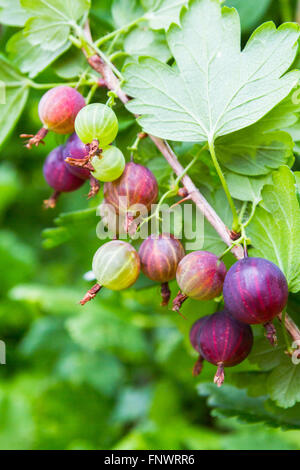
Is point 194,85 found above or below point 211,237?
above

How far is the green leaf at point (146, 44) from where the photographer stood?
0.54 m

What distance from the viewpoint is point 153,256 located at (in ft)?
1.45

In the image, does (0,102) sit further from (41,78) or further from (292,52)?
(292,52)

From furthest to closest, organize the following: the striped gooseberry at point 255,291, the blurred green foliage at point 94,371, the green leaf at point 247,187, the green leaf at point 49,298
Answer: the green leaf at point 49,298, the blurred green foliage at point 94,371, the green leaf at point 247,187, the striped gooseberry at point 255,291

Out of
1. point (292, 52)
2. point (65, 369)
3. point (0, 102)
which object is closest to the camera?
point (292, 52)

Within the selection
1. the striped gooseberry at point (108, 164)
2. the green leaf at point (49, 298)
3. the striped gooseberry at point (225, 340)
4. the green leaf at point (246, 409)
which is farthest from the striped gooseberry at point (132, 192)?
the green leaf at point (49, 298)

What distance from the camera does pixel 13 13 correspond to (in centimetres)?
58

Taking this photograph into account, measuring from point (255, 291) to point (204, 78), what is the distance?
21cm

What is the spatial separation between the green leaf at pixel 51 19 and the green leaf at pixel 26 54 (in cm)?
2

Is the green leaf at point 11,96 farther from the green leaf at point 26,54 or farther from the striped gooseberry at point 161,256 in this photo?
the striped gooseberry at point 161,256

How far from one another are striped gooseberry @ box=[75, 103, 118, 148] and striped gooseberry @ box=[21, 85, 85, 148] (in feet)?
0.17

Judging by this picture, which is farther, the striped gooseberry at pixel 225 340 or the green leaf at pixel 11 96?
the green leaf at pixel 11 96
